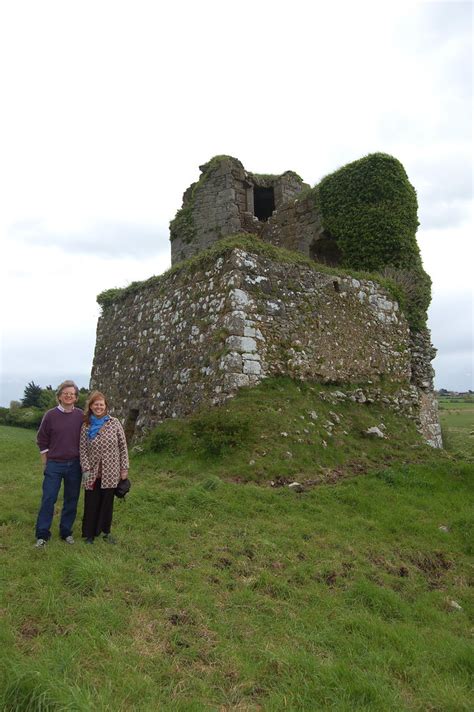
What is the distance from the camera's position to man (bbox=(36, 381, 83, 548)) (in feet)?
20.4

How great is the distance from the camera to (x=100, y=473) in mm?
6254

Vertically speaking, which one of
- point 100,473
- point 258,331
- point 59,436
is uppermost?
point 258,331

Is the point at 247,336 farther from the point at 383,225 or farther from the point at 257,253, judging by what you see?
the point at 383,225

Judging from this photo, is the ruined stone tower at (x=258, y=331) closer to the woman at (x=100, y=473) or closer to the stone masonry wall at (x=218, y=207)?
the stone masonry wall at (x=218, y=207)

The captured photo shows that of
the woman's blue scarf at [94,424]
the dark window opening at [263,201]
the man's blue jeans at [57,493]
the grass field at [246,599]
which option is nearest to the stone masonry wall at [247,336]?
the grass field at [246,599]

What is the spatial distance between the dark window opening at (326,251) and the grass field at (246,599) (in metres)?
10.6

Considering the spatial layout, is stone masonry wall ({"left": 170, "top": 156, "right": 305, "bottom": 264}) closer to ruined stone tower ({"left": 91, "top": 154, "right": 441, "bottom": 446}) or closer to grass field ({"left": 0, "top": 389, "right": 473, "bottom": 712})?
ruined stone tower ({"left": 91, "top": 154, "right": 441, "bottom": 446})

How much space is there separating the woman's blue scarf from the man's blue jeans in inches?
14.5

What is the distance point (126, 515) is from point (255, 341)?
17.5 feet

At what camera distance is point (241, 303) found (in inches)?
449

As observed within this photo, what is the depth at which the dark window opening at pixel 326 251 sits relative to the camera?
17750mm

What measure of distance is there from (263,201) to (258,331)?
12.6 metres

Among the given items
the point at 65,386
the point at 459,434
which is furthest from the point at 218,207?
the point at 459,434

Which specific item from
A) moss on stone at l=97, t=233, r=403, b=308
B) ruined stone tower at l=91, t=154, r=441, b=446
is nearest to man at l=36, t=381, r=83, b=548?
ruined stone tower at l=91, t=154, r=441, b=446
